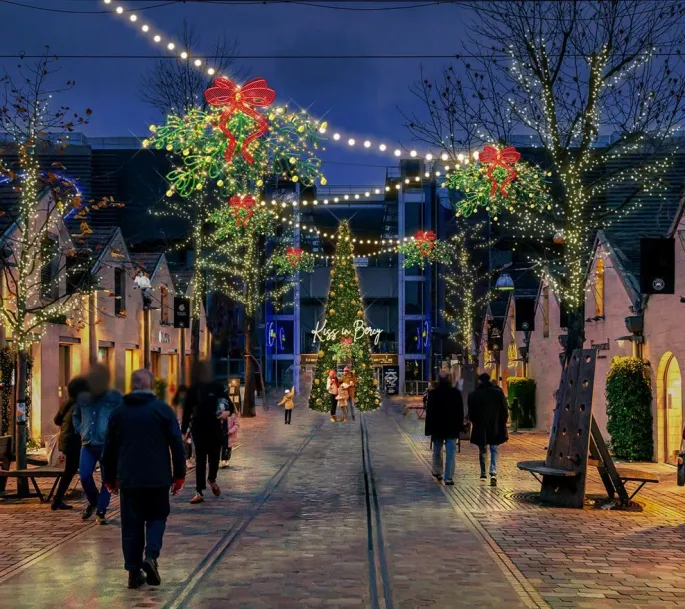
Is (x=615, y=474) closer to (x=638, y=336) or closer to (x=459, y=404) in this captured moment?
(x=459, y=404)

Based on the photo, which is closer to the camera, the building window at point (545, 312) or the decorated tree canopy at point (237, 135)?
the decorated tree canopy at point (237, 135)

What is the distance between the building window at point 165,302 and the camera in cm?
3768

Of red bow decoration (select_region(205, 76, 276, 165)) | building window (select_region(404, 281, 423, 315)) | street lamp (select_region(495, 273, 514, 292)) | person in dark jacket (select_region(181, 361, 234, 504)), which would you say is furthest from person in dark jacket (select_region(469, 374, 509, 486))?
building window (select_region(404, 281, 423, 315))

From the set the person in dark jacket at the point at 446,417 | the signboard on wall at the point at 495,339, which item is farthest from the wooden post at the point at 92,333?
the signboard on wall at the point at 495,339

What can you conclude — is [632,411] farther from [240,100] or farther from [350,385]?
[350,385]

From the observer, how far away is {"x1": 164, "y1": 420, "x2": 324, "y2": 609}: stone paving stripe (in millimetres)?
7568

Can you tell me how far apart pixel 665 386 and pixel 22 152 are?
13366 mm

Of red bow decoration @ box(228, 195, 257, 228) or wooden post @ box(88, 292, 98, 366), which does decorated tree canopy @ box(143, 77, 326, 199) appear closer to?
red bow decoration @ box(228, 195, 257, 228)

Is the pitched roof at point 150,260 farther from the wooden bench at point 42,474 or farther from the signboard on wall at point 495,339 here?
the wooden bench at point 42,474

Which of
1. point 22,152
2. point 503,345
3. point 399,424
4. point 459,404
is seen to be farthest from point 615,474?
point 503,345

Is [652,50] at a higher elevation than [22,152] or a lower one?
higher

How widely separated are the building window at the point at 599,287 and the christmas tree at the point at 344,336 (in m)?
16.6

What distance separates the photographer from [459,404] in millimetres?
15422

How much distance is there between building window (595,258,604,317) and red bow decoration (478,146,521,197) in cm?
984
